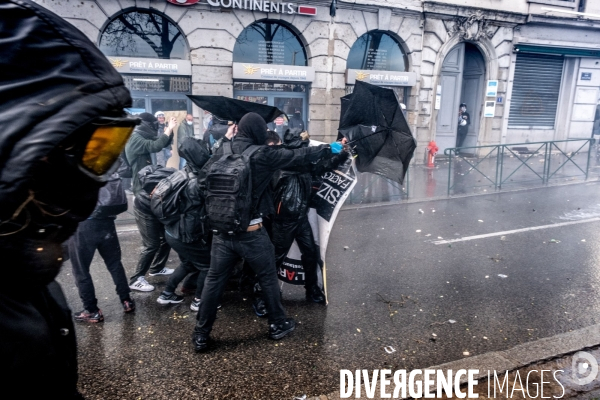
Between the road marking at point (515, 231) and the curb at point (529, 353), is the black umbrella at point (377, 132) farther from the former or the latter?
the road marking at point (515, 231)

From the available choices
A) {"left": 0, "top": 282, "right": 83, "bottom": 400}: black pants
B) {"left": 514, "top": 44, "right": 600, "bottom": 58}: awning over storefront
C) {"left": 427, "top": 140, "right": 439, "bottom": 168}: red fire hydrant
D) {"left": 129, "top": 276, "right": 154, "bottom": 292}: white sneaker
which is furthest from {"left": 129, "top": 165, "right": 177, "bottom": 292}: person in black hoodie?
{"left": 514, "top": 44, "right": 600, "bottom": 58}: awning over storefront

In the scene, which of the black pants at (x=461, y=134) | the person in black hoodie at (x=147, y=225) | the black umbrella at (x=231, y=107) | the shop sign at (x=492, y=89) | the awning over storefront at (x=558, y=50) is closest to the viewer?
the black umbrella at (x=231, y=107)

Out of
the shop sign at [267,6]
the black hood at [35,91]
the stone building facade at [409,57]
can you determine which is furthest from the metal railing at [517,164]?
the black hood at [35,91]

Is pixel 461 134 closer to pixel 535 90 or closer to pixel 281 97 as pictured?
pixel 535 90

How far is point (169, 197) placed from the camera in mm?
4168

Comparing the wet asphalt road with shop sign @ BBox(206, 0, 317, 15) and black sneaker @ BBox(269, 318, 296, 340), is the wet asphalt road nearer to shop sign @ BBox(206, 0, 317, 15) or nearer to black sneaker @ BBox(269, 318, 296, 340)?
black sneaker @ BBox(269, 318, 296, 340)

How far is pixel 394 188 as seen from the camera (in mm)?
10438

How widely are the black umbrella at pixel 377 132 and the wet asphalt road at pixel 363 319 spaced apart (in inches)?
58.9

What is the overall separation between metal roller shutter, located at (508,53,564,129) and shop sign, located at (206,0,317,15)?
9.32 metres

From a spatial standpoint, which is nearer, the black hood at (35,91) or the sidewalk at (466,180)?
the black hood at (35,91)

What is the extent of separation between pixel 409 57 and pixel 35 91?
15537mm

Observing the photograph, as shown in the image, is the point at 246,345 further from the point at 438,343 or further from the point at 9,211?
the point at 9,211

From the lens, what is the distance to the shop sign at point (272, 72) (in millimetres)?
13070

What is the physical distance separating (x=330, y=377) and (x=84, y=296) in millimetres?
2455
